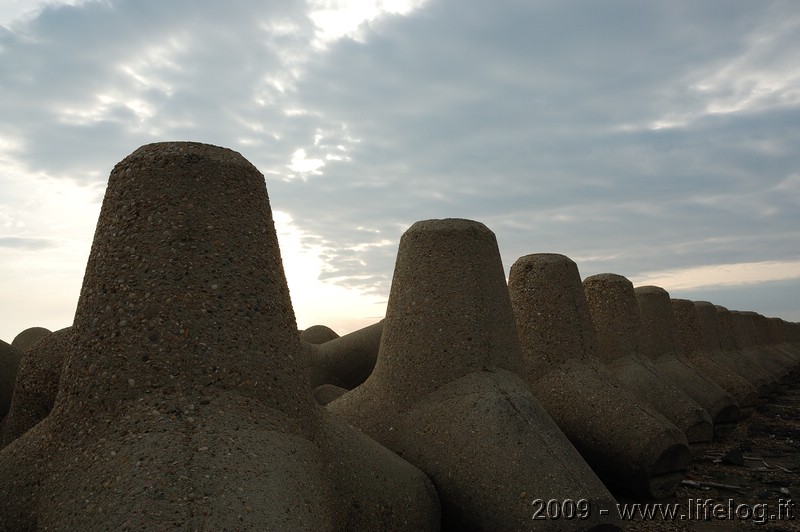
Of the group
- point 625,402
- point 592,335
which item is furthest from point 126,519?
point 592,335

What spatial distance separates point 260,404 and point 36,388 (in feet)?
6.57

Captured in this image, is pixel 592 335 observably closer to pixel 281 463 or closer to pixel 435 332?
pixel 435 332

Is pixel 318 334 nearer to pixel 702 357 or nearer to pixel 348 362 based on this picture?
pixel 348 362

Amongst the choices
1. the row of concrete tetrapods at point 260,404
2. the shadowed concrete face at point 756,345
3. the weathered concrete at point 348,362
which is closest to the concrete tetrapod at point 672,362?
the row of concrete tetrapods at point 260,404

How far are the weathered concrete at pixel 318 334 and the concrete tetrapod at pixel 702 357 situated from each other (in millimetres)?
5716

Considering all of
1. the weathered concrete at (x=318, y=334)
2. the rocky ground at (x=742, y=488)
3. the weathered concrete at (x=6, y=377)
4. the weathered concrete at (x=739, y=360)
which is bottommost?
the rocky ground at (x=742, y=488)

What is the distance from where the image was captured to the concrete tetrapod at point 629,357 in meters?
6.80

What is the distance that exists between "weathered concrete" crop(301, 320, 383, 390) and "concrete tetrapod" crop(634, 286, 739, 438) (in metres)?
3.60

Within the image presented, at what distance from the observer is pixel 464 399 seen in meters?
4.34

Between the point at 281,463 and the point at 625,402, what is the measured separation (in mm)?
3664

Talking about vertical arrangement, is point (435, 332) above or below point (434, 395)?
above

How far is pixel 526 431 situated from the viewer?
4.07 m

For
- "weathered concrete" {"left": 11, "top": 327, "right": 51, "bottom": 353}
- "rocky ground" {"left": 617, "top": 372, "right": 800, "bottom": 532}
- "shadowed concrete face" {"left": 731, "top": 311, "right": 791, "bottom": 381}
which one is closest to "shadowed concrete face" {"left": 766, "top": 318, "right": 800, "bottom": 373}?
"shadowed concrete face" {"left": 731, "top": 311, "right": 791, "bottom": 381}

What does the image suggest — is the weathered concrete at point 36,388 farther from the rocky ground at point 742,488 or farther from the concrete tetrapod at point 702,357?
the concrete tetrapod at point 702,357
